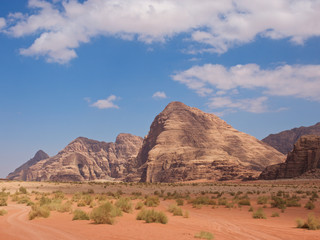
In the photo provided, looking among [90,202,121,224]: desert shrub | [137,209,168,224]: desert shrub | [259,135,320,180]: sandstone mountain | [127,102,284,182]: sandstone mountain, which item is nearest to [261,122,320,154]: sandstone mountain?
[127,102,284,182]: sandstone mountain

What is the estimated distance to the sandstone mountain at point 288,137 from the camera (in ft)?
568

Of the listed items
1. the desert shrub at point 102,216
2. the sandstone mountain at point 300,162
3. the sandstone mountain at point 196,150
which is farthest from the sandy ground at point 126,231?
the sandstone mountain at point 196,150

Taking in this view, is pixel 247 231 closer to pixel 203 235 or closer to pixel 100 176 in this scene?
pixel 203 235

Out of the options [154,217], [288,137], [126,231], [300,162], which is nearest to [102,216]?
[126,231]

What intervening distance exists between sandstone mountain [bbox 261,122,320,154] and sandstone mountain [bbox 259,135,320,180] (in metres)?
93.6

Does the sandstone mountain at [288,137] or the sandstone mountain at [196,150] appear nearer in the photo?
the sandstone mountain at [196,150]

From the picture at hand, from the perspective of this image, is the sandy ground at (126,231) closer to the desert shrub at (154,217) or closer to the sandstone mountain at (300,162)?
the desert shrub at (154,217)

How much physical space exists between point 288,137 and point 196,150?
279 feet

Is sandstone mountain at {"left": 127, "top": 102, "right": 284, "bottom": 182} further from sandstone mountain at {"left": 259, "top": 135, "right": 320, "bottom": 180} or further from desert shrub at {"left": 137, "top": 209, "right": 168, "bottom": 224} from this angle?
desert shrub at {"left": 137, "top": 209, "right": 168, "bottom": 224}

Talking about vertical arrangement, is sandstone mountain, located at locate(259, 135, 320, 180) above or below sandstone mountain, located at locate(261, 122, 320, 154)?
below

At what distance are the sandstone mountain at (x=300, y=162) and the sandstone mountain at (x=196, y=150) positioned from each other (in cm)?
820

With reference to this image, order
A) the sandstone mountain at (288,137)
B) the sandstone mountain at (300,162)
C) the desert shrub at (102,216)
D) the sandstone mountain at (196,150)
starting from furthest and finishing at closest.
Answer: the sandstone mountain at (288,137) → the sandstone mountain at (196,150) → the sandstone mountain at (300,162) → the desert shrub at (102,216)

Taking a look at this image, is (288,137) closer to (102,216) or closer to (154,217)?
(154,217)

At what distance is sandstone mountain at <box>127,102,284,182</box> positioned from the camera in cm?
10012
